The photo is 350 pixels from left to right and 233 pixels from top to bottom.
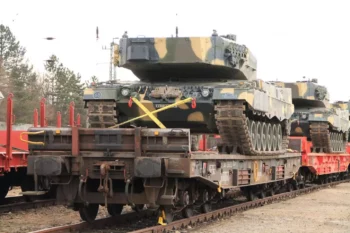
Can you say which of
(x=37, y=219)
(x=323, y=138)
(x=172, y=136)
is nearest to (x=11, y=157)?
(x=37, y=219)

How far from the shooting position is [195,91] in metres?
13.3

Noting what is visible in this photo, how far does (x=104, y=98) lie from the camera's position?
532 inches

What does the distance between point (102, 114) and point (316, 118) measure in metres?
11.7

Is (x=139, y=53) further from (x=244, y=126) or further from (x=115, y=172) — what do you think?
(x=115, y=172)

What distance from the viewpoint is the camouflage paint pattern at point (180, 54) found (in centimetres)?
1399

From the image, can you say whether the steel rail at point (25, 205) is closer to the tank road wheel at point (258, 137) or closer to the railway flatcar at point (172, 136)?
the railway flatcar at point (172, 136)

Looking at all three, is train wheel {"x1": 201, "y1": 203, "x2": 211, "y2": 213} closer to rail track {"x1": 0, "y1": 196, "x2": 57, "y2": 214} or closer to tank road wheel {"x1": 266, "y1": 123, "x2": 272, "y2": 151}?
tank road wheel {"x1": 266, "y1": 123, "x2": 272, "y2": 151}

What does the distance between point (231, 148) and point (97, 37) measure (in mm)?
28387

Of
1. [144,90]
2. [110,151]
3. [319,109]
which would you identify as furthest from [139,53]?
[319,109]

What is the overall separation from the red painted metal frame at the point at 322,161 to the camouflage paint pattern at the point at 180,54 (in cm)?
678

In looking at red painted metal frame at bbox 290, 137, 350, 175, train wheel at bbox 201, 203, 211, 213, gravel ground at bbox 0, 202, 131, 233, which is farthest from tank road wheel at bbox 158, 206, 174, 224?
red painted metal frame at bbox 290, 137, 350, 175

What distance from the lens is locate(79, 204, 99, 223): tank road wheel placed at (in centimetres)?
1114

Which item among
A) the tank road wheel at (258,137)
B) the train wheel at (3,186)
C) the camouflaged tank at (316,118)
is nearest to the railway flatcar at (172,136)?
the tank road wheel at (258,137)

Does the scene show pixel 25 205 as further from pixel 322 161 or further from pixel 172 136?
pixel 322 161
